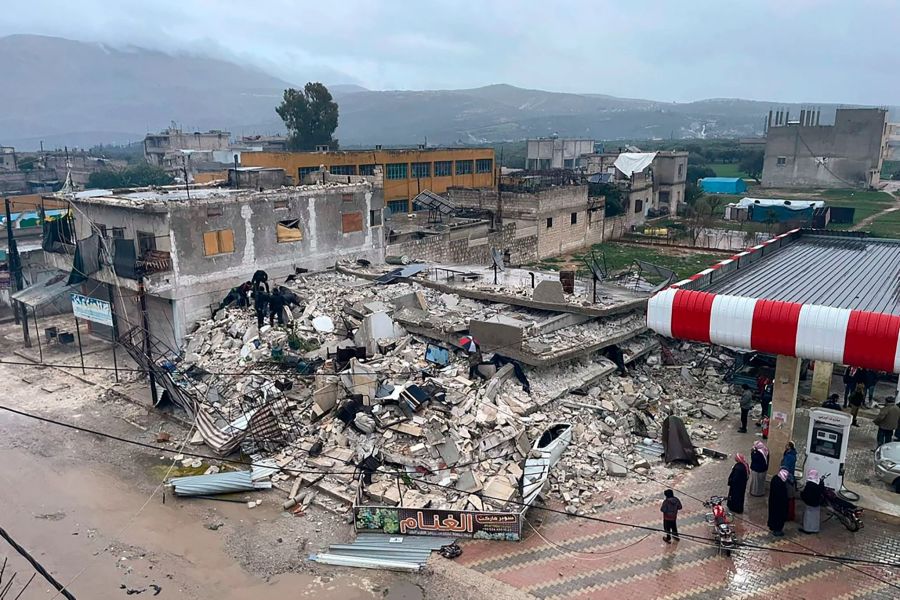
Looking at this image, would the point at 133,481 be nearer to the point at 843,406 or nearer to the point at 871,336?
the point at 871,336

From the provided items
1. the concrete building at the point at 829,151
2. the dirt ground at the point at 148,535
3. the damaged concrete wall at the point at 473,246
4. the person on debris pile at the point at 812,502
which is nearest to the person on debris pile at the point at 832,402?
the person on debris pile at the point at 812,502

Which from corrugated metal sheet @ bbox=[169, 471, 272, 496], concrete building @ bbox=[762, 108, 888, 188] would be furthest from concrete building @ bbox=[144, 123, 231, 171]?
corrugated metal sheet @ bbox=[169, 471, 272, 496]

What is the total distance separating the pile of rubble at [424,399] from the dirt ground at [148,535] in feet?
4.53

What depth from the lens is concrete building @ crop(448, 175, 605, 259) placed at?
37250 mm

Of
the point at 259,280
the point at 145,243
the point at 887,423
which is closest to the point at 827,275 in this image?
the point at 887,423

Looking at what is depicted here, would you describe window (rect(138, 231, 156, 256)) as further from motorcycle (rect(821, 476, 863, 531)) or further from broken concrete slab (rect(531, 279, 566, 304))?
motorcycle (rect(821, 476, 863, 531))

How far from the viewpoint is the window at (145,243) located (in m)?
21.0

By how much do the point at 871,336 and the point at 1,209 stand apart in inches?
1815

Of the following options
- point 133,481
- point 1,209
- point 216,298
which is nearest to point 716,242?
point 216,298

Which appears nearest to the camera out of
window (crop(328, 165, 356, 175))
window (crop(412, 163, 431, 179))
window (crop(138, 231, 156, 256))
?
window (crop(138, 231, 156, 256))

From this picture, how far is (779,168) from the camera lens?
72.8 meters

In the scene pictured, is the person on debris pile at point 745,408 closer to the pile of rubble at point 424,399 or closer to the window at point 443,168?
the pile of rubble at point 424,399

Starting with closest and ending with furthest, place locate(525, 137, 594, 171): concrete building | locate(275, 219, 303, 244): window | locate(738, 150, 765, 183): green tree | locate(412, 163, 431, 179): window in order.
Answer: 1. locate(275, 219, 303, 244): window
2. locate(412, 163, 431, 179): window
3. locate(525, 137, 594, 171): concrete building
4. locate(738, 150, 765, 183): green tree

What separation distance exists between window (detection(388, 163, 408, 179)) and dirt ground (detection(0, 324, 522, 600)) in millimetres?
34606
